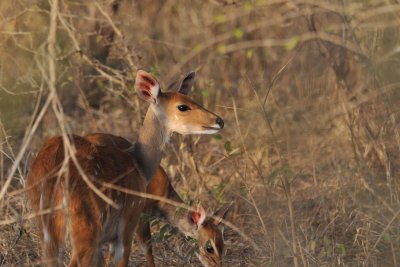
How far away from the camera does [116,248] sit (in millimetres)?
5801

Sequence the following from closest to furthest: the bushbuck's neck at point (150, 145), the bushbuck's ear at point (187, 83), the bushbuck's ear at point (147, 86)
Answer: the bushbuck's neck at point (150, 145)
the bushbuck's ear at point (147, 86)
the bushbuck's ear at point (187, 83)

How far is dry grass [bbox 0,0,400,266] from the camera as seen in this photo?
6.29 metres

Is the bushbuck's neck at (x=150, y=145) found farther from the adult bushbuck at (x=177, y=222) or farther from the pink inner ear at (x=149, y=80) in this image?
the adult bushbuck at (x=177, y=222)

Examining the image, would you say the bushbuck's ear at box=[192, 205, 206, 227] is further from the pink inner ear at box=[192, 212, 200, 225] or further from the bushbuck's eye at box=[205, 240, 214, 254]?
the bushbuck's eye at box=[205, 240, 214, 254]

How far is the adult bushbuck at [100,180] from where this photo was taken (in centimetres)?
505

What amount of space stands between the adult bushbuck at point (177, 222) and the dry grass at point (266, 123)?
20 centimetres

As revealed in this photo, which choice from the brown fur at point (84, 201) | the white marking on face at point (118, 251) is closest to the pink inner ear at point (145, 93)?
the brown fur at point (84, 201)

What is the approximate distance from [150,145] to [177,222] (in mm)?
782

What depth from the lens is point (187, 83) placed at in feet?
23.6

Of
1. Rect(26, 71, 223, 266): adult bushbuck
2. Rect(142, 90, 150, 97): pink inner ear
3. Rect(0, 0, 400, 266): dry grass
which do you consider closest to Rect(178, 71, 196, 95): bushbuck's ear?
Rect(0, 0, 400, 266): dry grass

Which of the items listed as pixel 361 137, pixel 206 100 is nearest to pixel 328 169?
pixel 361 137

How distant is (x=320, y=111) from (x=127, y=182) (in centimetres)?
401

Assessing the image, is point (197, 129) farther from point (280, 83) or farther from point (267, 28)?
point (267, 28)

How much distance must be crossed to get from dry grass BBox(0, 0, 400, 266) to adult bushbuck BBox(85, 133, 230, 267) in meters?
0.20
